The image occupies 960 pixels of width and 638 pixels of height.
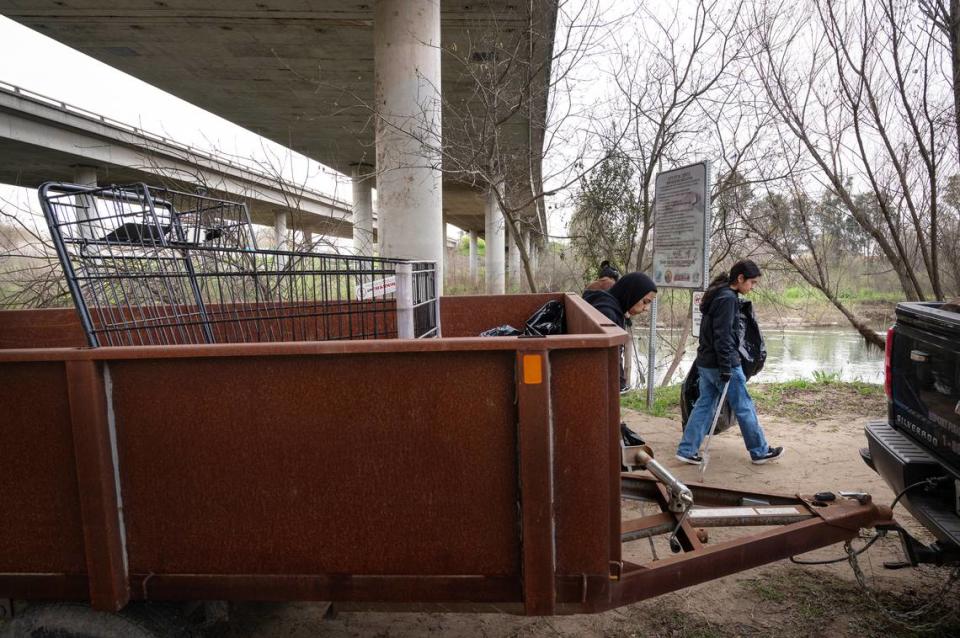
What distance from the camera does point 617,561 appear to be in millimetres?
1723

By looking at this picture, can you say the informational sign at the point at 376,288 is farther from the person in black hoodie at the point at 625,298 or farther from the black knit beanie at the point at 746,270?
the black knit beanie at the point at 746,270

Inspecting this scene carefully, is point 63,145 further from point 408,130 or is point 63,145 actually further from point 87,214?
point 87,214

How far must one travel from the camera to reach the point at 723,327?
514 cm

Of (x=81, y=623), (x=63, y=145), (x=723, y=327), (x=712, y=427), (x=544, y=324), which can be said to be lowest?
(x=712, y=427)

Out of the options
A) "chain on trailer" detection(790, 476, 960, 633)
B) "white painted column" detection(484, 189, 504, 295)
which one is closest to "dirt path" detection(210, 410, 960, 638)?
"chain on trailer" detection(790, 476, 960, 633)

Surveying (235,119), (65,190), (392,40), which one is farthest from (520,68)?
(235,119)

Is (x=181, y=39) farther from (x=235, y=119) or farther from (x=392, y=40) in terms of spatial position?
(x=392, y=40)

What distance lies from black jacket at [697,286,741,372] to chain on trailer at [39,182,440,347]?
302 centimetres

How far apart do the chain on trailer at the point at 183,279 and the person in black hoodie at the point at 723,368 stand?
9.99 ft

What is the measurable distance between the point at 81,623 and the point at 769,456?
18.2 ft

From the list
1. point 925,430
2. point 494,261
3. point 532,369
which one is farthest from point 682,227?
point 494,261

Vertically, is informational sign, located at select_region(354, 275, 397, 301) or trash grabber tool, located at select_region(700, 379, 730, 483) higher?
informational sign, located at select_region(354, 275, 397, 301)

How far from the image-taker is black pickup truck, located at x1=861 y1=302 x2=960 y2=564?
2.47m

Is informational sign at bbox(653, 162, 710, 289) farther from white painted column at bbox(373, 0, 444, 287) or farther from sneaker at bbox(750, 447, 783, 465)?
white painted column at bbox(373, 0, 444, 287)
